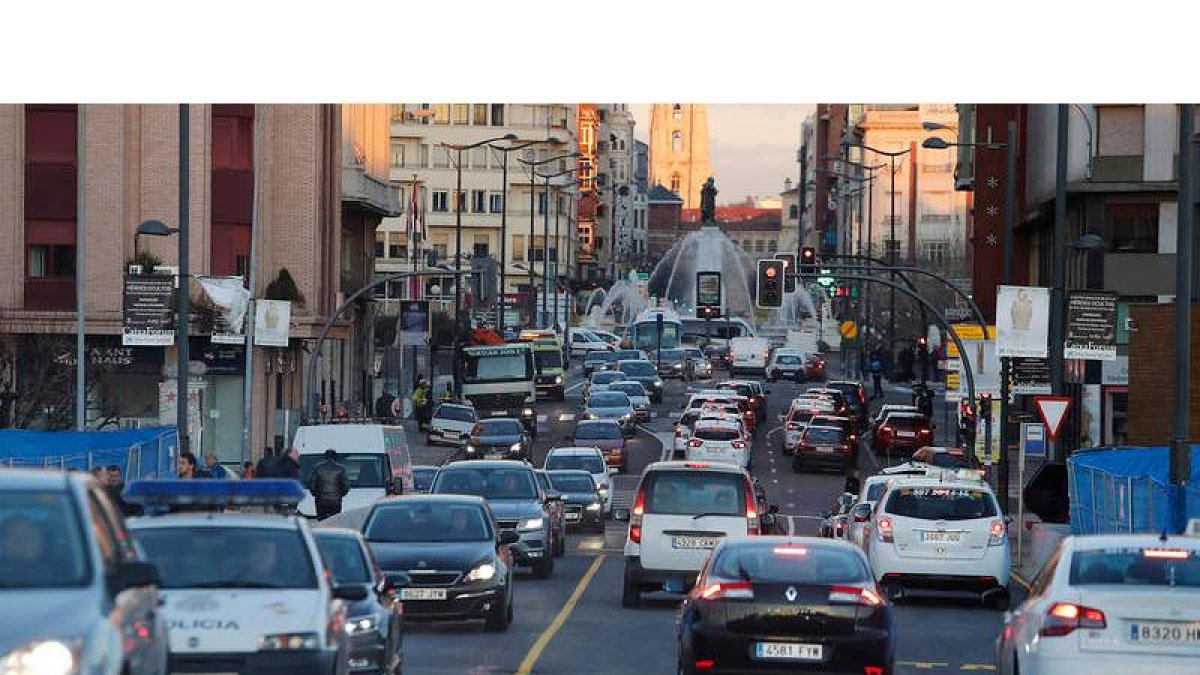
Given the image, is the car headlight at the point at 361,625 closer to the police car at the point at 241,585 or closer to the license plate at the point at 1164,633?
the police car at the point at 241,585

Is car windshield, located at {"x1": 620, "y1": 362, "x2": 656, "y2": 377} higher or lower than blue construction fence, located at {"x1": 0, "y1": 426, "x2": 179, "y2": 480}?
lower

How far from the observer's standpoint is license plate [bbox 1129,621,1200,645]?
1616 centimetres

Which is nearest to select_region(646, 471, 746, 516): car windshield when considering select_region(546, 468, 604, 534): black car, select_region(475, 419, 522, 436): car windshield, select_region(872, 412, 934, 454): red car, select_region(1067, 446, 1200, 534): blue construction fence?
select_region(1067, 446, 1200, 534): blue construction fence

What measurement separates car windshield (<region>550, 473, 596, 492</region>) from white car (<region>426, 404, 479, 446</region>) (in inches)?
1025

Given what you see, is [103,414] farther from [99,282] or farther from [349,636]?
[349,636]

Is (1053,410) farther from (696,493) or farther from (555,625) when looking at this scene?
(555,625)

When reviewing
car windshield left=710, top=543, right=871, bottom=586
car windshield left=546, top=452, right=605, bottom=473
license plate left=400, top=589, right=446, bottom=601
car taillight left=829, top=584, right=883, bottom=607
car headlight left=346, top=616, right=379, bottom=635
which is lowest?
car windshield left=546, top=452, right=605, bottom=473

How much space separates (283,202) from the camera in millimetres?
72750

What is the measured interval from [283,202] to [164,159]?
5.41m

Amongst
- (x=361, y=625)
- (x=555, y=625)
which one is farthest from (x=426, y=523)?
(x=361, y=625)

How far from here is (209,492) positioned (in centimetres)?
1747

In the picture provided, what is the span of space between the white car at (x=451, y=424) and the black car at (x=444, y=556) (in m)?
48.2

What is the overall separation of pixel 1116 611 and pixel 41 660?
780 centimetres

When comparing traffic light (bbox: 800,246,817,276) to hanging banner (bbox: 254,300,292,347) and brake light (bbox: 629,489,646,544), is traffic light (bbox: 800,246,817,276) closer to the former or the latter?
hanging banner (bbox: 254,300,292,347)
